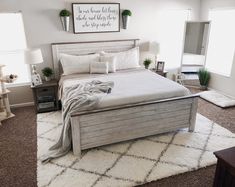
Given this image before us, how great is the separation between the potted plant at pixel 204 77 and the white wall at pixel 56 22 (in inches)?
55.9

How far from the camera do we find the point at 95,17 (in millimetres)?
4215

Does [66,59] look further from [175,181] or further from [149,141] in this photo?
[175,181]

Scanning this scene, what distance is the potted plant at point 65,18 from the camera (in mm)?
3910

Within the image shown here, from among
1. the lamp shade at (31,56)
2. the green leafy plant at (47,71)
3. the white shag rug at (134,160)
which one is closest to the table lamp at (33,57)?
the lamp shade at (31,56)

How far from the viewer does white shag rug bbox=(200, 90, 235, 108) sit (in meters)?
4.14

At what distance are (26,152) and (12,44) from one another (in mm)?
2206

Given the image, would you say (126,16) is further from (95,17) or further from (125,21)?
(95,17)

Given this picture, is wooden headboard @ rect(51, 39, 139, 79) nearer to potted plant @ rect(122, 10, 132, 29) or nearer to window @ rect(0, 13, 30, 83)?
potted plant @ rect(122, 10, 132, 29)

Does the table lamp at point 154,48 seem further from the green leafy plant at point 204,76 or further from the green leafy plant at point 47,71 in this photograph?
the green leafy plant at point 47,71

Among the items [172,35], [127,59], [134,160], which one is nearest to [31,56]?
[127,59]

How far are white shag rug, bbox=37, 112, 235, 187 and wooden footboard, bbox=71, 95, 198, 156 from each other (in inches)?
4.9

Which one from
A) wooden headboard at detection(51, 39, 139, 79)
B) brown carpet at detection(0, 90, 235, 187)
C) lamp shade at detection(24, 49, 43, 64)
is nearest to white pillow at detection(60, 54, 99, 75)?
wooden headboard at detection(51, 39, 139, 79)

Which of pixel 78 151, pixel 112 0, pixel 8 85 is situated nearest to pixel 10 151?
pixel 78 151

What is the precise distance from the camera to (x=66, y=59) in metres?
3.95
